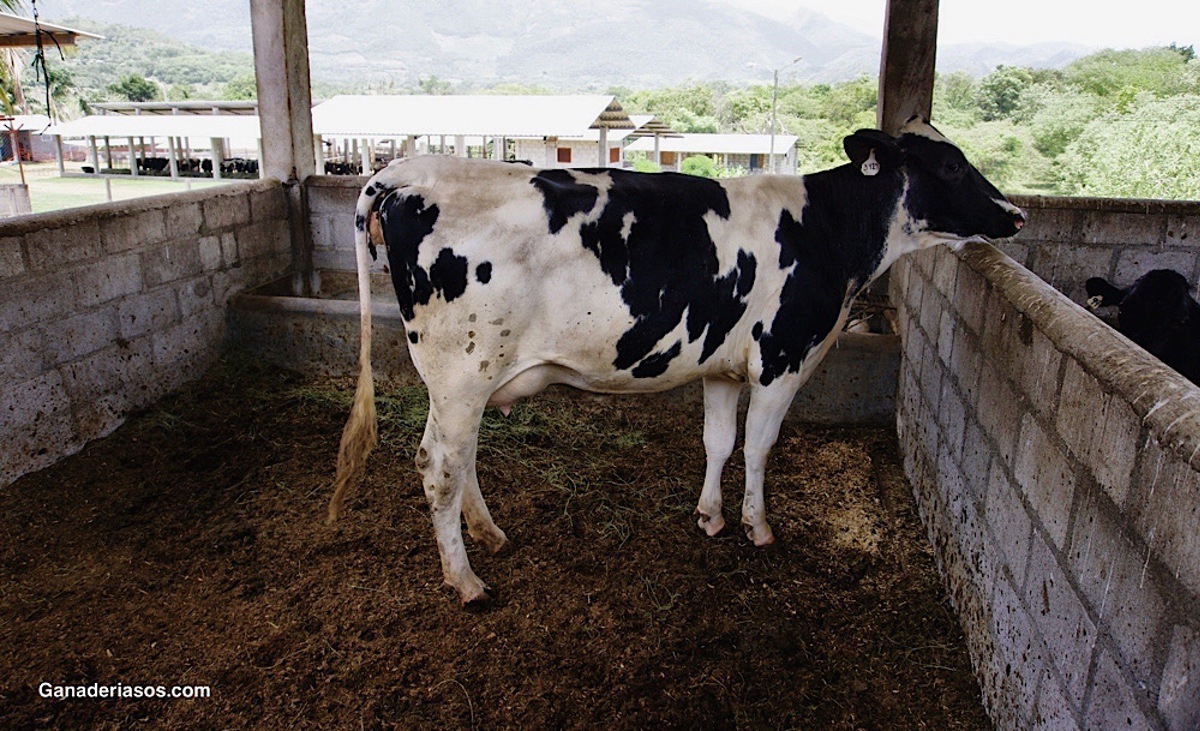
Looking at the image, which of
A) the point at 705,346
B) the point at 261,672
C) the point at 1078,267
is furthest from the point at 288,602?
the point at 1078,267

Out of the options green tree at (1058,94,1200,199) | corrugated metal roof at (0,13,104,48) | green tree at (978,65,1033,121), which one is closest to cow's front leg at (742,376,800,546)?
corrugated metal roof at (0,13,104,48)

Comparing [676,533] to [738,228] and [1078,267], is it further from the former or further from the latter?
[1078,267]

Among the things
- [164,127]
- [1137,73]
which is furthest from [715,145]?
[1137,73]

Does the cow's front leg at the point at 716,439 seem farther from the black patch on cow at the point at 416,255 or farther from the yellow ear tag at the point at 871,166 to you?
the black patch on cow at the point at 416,255

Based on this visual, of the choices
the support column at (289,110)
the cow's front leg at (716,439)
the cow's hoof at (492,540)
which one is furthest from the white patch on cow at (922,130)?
the support column at (289,110)

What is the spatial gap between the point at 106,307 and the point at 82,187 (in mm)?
38809

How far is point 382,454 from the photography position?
4.65 metres

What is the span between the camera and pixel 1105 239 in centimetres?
549

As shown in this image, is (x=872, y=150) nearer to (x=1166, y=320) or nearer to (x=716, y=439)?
(x=716, y=439)

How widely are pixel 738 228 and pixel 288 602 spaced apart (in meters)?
2.30

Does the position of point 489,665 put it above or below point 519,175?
below

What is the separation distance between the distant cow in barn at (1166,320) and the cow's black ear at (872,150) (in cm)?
175

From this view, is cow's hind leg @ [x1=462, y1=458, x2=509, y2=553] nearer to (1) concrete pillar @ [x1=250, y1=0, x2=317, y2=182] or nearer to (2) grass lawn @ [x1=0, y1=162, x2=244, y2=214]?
(1) concrete pillar @ [x1=250, y1=0, x2=317, y2=182]

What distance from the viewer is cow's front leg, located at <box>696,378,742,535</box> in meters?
3.88
